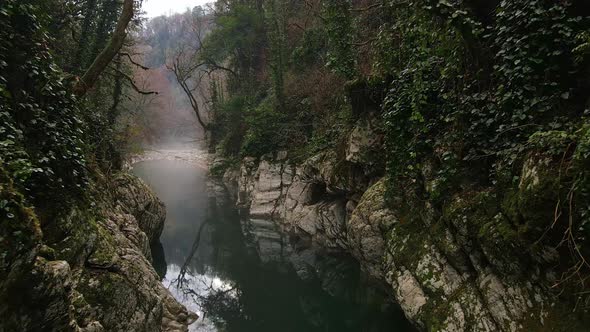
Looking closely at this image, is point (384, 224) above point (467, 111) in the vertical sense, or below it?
below

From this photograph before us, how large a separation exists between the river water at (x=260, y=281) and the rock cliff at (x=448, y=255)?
113cm

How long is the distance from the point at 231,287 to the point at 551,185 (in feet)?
32.7

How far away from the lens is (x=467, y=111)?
21.1 ft

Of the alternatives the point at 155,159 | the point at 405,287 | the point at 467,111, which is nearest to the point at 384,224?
the point at 405,287

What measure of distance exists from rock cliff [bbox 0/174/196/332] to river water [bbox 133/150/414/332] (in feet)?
5.90

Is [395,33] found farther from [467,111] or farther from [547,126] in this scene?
[547,126]

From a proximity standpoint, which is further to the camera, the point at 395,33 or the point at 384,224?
the point at 395,33

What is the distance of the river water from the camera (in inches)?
381

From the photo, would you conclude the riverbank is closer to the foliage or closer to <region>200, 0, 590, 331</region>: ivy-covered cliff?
<region>200, 0, 590, 331</region>: ivy-covered cliff

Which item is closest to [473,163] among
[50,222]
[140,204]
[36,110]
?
[50,222]

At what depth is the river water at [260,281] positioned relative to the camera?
9672 millimetres

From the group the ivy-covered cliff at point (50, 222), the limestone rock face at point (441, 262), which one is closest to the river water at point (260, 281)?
the limestone rock face at point (441, 262)

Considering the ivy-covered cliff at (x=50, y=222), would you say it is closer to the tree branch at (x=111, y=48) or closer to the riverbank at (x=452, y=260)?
the tree branch at (x=111, y=48)

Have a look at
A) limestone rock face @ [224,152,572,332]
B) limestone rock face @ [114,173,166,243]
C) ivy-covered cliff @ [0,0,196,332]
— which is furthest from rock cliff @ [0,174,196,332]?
limestone rock face @ [224,152,572,332]
